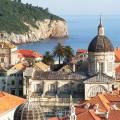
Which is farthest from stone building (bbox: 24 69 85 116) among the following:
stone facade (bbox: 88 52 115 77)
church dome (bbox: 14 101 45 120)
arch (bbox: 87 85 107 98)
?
church dome (bbox: 14 101 45 120)

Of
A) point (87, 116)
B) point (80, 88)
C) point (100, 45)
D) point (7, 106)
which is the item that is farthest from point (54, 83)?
point (87, 116)

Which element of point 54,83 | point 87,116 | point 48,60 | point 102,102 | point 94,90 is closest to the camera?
point 87,116

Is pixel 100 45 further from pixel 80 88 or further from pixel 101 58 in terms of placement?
pixel 80 88

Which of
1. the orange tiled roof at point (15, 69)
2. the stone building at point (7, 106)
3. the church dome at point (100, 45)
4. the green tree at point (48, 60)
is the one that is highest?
the church dome at point (100, 45)

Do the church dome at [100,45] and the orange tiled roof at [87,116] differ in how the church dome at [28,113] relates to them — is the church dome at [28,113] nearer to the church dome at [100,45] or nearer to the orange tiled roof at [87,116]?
the orange tiled roof at [87,116]

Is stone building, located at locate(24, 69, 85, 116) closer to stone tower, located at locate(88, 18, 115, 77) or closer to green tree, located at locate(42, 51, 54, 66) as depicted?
stone tower, located at locate(88, 18, 115, 77)

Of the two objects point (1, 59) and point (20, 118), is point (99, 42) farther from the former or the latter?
point (20, 118)

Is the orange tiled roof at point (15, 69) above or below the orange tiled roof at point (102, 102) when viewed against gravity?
above

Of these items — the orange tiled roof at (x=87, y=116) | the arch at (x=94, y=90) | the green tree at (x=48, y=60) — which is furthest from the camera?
the green tree at (x=48, y=60)

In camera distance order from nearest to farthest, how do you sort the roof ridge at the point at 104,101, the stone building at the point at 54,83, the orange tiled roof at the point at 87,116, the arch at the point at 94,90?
the orange tiled roof at the point at 87,116
the roof ridge at the point at 104,101
the arch at the point at 94,90
the stone building at the point at 54,83

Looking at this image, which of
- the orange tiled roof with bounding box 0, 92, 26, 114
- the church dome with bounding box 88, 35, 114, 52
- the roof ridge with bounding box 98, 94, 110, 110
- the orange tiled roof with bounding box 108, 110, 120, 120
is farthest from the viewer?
the church dome with bounding box 88, 35, 114, 52

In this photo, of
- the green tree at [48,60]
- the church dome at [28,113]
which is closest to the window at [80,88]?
the green tree at [48,60]
